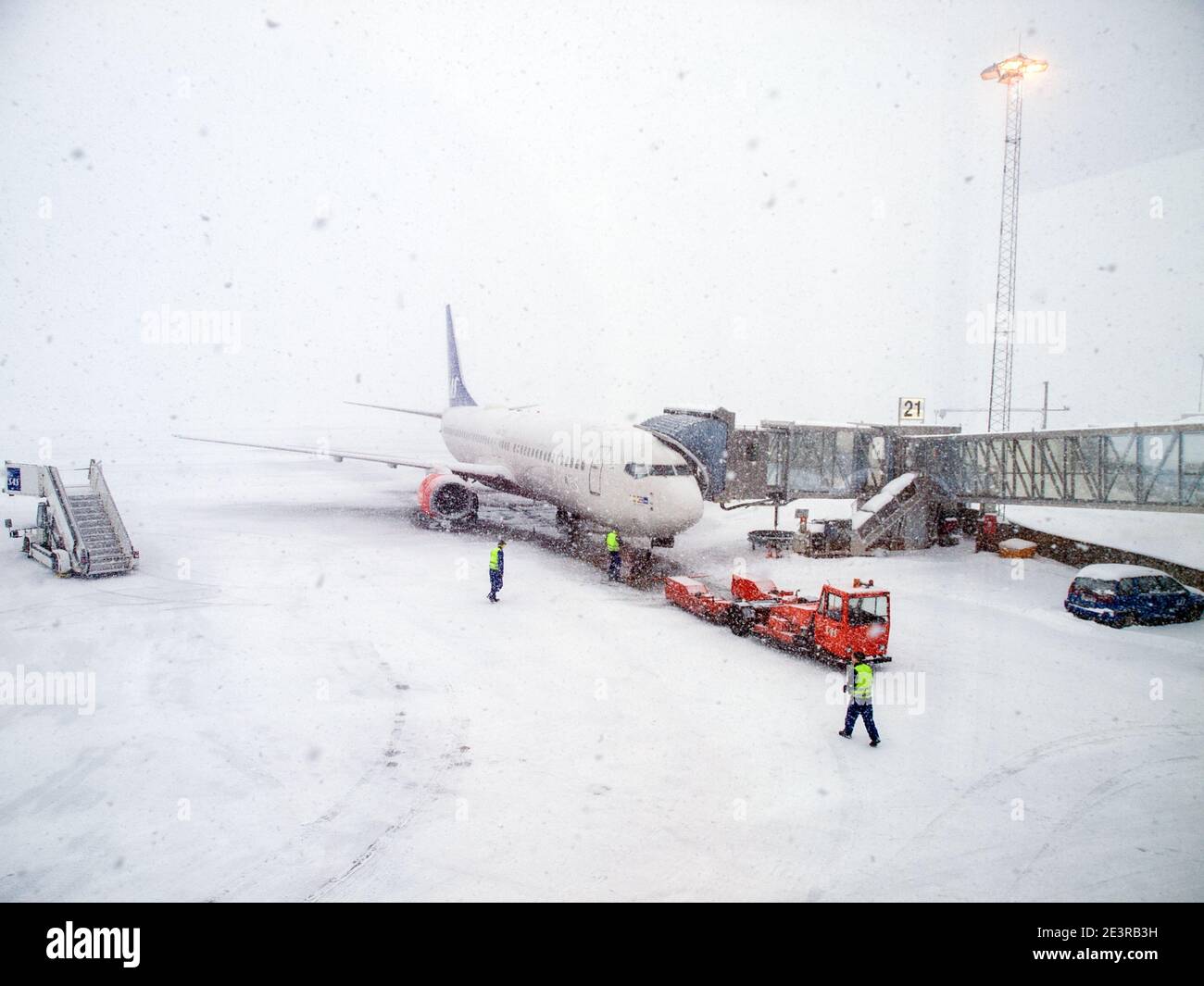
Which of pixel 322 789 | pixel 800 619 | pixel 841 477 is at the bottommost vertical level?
pixel 322 789

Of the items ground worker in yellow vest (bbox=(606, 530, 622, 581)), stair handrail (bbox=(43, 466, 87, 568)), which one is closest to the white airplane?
ground worker in yellow vest (bbox=(606, 530, 622, 581))

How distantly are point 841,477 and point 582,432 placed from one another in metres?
12.0

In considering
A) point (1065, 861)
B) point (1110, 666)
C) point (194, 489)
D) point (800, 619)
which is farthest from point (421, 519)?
point (1065, 861)

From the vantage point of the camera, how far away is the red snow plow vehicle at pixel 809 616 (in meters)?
15.2

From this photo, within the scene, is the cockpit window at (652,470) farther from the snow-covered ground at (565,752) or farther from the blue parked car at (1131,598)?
the blue parked car at (1131,598)

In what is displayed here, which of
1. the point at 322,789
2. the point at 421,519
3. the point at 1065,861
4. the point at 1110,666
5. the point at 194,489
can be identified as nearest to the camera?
the point at 1065,861

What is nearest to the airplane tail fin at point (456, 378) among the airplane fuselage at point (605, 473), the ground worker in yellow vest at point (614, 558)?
the airplane fuselage at point (605, 473)

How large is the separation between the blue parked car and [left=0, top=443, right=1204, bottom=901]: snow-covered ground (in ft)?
2.32

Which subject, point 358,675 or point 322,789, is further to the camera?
point 358,675

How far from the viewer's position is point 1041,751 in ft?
38.3

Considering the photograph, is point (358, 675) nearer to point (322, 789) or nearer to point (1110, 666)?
point (322, 789)

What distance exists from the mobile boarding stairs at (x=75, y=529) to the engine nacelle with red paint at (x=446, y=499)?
10.4 m

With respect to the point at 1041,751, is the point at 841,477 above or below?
above

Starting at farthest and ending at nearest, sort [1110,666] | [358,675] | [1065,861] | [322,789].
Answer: [1110,666] < [358,675] < [322,789] < [1065,861]
